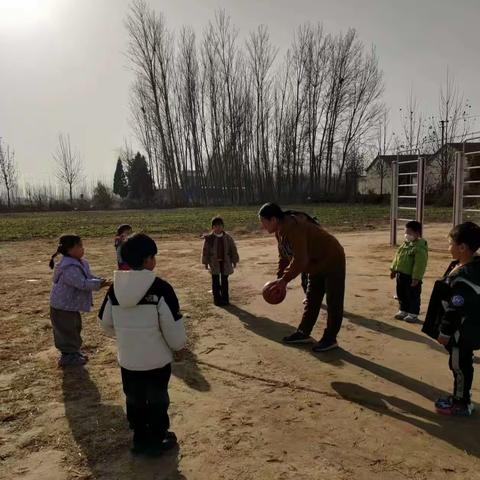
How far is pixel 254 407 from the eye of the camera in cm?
415

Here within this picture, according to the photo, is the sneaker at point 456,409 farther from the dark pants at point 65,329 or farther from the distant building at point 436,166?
the distant building at point 436,166

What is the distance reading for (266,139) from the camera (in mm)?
48719

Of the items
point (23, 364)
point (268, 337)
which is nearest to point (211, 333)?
point (268, 337)

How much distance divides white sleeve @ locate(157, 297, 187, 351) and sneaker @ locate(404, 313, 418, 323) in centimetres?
422

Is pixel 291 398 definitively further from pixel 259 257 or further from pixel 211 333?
pixel 259 257

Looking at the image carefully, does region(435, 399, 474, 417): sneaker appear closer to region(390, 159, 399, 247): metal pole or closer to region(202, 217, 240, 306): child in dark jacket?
region(202, 217, 240, 306): child in dark jacket

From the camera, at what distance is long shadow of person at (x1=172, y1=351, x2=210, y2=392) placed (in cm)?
466

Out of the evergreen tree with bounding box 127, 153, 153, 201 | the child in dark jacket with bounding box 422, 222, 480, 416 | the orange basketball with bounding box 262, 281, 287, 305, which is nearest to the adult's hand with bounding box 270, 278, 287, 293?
the orange basketball with bounding box 262, 281, 287, 305

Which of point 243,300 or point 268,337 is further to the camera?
point 243,300

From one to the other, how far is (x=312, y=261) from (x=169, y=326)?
2551 mm

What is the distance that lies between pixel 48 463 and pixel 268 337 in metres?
3.25

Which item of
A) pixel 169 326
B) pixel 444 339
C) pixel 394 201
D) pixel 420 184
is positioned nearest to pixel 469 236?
pixel 444 339

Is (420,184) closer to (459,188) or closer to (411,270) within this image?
(459,188)

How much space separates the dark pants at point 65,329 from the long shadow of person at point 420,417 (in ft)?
8.99
